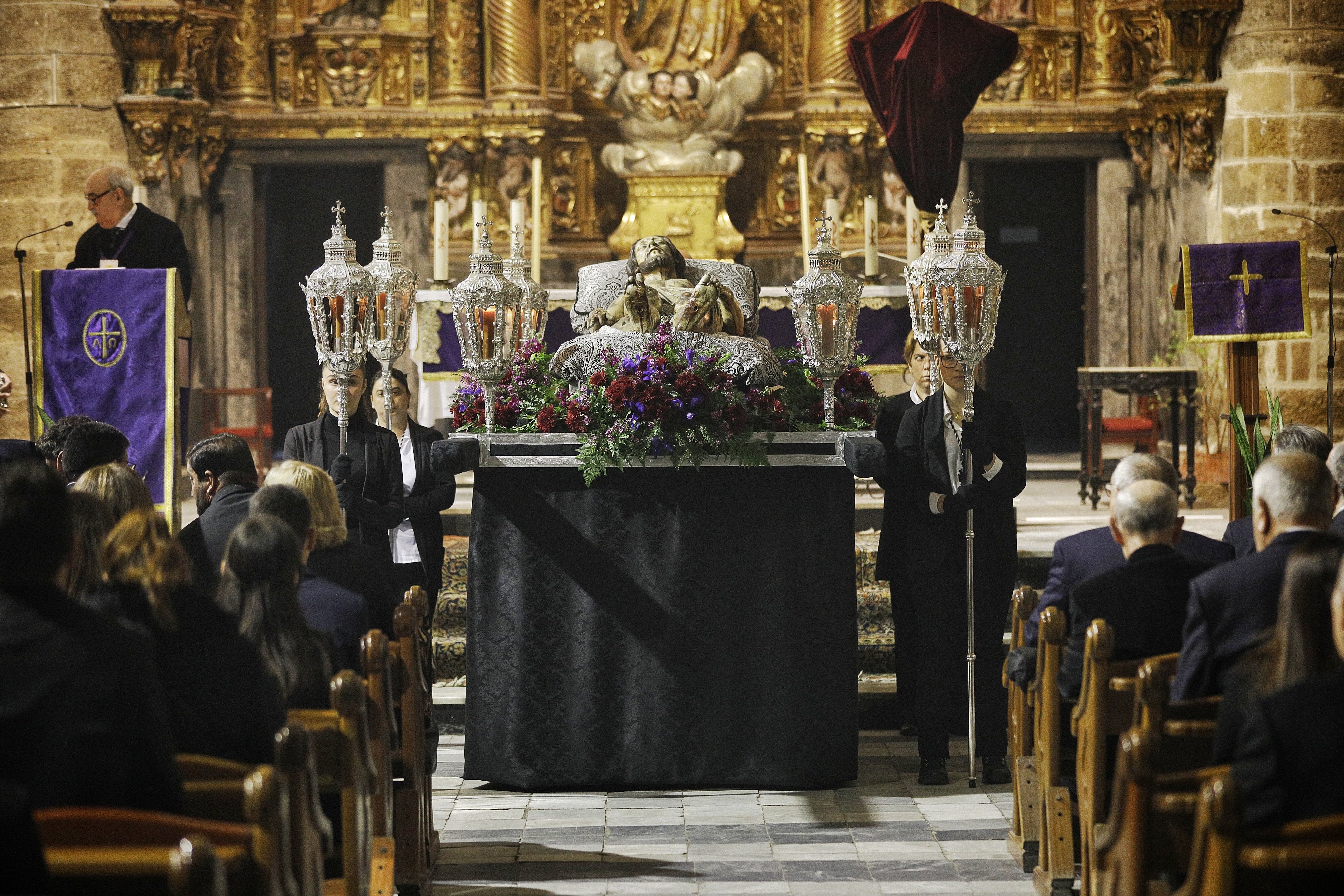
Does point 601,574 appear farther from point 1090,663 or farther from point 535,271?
point 535,271

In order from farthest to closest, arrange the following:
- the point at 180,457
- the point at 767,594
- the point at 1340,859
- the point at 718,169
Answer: the point at 718,169 → the point at 180,457 → the point at 767,594 → the point at 1340,859

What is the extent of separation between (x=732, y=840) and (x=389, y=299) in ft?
6.83

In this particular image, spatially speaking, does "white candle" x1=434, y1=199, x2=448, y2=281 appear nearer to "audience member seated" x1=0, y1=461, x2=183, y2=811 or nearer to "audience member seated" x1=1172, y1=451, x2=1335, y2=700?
"audience member seated" x1=1172, y1=451, x2=1335, y2=700

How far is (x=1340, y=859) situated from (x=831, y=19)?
31.9ft

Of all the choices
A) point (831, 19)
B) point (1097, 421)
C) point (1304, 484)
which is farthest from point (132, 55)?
point (1304, 484)

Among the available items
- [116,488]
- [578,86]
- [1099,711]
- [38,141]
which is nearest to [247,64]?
[38,141]

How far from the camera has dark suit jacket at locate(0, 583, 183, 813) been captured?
8.36 feet

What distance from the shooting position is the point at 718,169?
11398mm

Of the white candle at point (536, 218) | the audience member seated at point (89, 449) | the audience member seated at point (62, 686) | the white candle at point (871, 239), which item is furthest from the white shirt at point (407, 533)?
the white candle at point (871, 239)

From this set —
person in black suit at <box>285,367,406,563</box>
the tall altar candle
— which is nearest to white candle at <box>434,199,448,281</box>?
the tall altar candle

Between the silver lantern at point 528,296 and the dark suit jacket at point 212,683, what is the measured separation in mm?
2603

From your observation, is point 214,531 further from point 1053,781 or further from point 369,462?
point 1053,781

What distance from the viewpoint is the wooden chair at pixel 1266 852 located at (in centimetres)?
248

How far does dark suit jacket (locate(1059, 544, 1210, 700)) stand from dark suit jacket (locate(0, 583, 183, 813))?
2273mm
